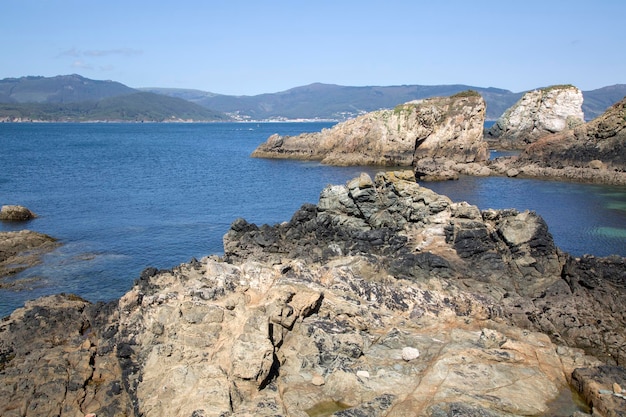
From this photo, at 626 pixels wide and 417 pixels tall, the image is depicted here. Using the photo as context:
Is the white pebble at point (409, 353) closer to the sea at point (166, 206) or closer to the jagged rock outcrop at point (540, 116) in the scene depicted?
the sea at point (166, 206)

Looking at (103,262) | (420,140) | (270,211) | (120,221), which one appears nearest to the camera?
(103,262)

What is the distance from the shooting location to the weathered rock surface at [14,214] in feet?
151

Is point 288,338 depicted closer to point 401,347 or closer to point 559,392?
point 401,347

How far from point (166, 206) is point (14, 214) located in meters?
14.0

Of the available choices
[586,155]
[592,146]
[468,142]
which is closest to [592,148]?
[592,146]

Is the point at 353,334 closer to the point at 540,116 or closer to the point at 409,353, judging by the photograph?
the point at 409,353

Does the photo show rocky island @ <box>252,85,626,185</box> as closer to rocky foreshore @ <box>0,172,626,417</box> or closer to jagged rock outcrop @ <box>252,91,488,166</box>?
jagged rock outcrop @ <box>252,91,488,166</box>

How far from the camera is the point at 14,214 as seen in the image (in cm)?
4628

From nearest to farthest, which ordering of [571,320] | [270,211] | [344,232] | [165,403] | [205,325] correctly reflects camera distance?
[165,403], [205,325], [571,320], [344,232], [270,211]

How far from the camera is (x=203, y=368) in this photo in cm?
1658

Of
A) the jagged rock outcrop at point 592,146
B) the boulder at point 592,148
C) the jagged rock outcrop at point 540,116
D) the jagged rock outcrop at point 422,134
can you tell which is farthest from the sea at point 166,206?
the jagged rock outcrop at point 540,116

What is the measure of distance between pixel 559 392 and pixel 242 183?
197ft

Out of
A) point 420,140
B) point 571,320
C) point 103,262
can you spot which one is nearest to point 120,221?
point 103,262

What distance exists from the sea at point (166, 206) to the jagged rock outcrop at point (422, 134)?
700 cm
